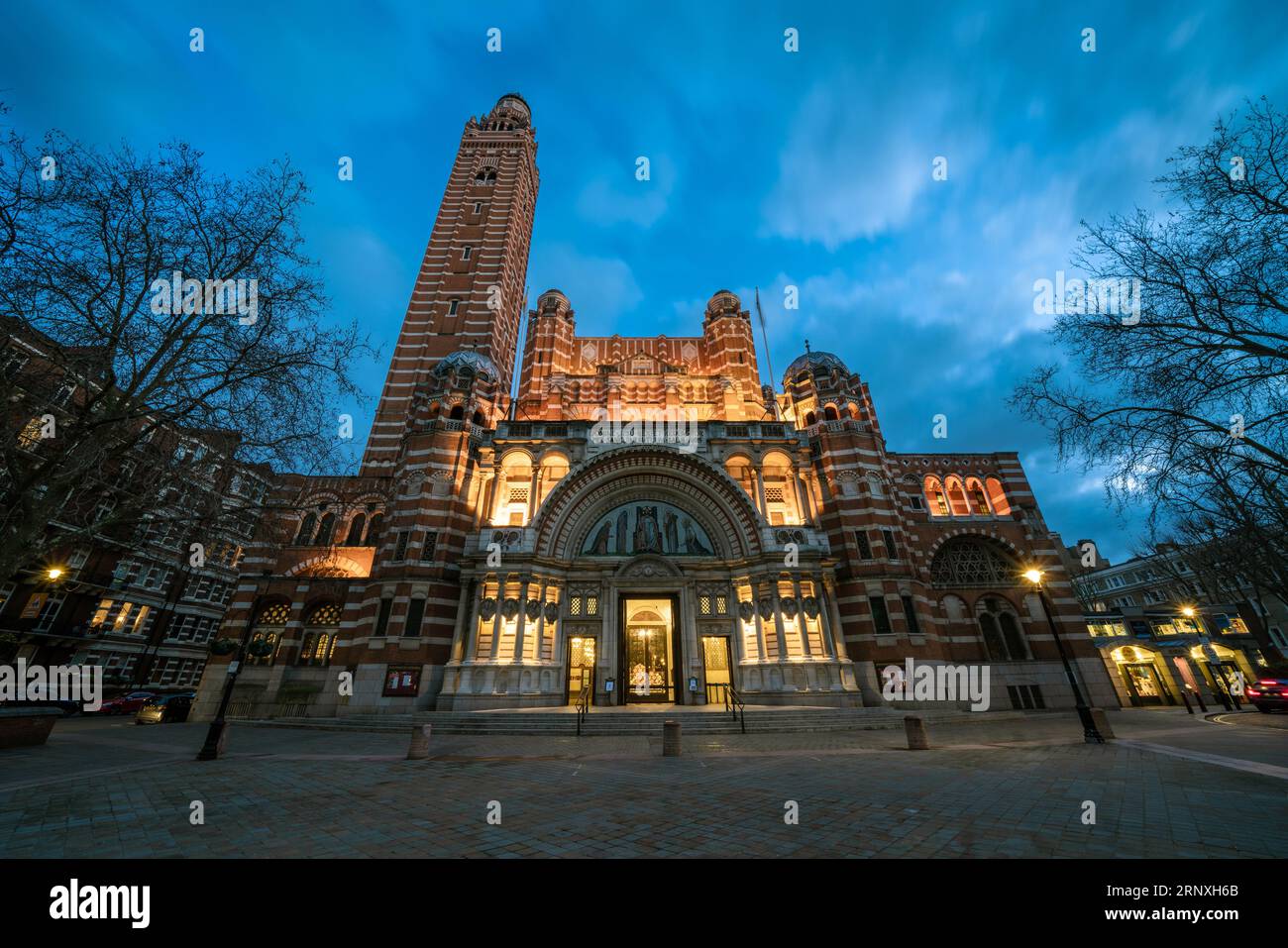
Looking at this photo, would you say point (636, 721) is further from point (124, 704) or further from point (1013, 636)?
point (124, 704)

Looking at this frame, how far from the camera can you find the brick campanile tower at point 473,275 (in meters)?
34.6

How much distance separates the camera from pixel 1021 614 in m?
24.1

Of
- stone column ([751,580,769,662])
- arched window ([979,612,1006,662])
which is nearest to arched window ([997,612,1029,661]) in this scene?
arched window ([979,612,1006,662])

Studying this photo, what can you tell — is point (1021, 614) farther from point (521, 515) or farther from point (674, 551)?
point (521, 515)

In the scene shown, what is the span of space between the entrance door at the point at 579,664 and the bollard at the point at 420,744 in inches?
417

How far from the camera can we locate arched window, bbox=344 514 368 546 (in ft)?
86.1

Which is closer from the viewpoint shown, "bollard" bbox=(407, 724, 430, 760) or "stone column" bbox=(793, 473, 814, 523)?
"bollard" bbox=(407, 724, 430, 760)

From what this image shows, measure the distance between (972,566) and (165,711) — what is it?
140ft

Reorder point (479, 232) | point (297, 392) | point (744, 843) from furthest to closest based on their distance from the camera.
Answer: point (479, 232), point (297, 392), point (744, 843)

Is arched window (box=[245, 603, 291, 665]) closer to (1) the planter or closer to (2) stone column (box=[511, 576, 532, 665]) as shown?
(1) the planter

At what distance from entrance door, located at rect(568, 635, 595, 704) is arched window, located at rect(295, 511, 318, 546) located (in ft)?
54.9

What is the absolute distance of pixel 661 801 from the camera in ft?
21.1

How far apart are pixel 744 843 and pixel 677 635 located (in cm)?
1812
